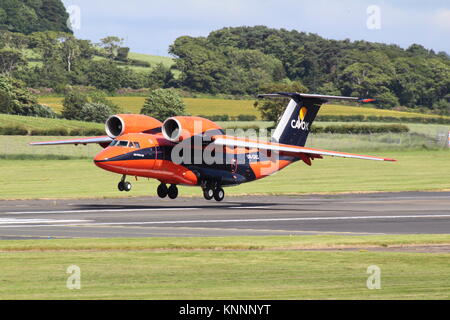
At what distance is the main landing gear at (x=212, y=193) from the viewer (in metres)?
42.0

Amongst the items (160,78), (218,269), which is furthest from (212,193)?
(160,78)

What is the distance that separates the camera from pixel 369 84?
148 m

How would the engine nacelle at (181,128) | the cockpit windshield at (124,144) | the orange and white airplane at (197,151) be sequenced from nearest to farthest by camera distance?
the cockpit windshield at (124,144) → the orange and white airplane at (197,151) → the engine nacelle at (181,128)

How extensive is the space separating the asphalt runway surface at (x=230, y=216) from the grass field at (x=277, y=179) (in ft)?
12.9

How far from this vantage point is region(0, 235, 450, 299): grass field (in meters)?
16.7

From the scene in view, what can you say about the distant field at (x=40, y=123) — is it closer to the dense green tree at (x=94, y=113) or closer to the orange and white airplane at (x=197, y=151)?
the dense green tree at (x=94, y=113)

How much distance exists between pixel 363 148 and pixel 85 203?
46.8 meters

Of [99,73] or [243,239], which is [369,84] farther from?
[243,239]

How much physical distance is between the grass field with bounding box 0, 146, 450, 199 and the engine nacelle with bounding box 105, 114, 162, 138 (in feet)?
21.3

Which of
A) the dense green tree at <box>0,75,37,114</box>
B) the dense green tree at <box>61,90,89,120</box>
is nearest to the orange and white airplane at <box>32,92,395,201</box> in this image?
the dense green tree at <box>61,90,89,120</box>

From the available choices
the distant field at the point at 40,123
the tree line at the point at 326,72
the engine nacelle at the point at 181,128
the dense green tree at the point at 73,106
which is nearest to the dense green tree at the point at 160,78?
the tree line at the point at 326,72

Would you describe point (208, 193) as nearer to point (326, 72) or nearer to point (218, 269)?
point (218, 269)

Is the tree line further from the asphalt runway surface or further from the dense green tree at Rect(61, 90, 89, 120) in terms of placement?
the asphalt runway surface

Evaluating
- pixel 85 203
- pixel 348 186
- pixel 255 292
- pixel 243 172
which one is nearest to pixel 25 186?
pixel 85 203
